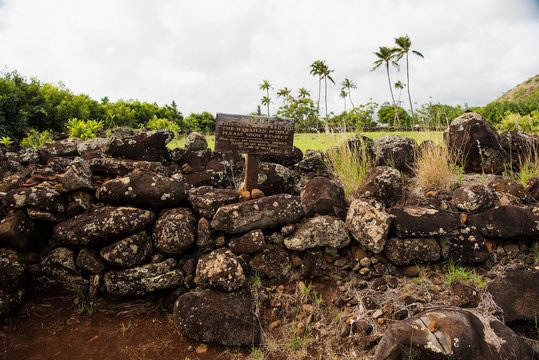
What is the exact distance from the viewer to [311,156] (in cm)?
540

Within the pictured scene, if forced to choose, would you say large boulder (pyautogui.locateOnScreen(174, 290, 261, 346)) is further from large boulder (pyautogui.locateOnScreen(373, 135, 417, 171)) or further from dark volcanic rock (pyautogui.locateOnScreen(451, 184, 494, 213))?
large boulder (pyautogui.locateOnScreen(373, 135, 417, 171))

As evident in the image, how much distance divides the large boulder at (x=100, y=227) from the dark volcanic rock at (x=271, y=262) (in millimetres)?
1391

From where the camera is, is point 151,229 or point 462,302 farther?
point 151,229

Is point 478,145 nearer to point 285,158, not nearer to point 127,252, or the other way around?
point 285,158

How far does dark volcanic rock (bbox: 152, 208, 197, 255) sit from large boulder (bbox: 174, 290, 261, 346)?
571mm

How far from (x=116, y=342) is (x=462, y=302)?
341cm

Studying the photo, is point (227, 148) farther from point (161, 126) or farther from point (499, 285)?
point (161, 126)

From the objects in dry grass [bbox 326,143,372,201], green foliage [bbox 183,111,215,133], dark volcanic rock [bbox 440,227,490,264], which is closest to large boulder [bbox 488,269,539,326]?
dark volcanic rock [bbox 440,227,490,264]

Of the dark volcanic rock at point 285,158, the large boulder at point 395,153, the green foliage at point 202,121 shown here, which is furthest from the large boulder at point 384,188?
the green foliage at point 202,121

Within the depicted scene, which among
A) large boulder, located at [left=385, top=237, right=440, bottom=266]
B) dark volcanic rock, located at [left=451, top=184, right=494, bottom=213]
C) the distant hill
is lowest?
large boulder, located at [left=385, top=237, right=440, bottom=266]

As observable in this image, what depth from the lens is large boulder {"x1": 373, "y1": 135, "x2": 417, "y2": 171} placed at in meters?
5.20

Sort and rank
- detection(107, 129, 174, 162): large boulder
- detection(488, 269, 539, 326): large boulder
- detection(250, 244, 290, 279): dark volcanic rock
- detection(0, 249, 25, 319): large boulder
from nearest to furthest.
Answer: detection(488, 269, 539, 326): large boulder → detection(0, 249, 25, 319): large boulder → detection(250, 244, 290, 279): dark volcanic rock → detection(107, 129, 174, 162): large boulder

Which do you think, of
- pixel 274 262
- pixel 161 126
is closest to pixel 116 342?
pixel 274 262

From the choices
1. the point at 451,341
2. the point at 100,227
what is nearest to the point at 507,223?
the point at 451,341
